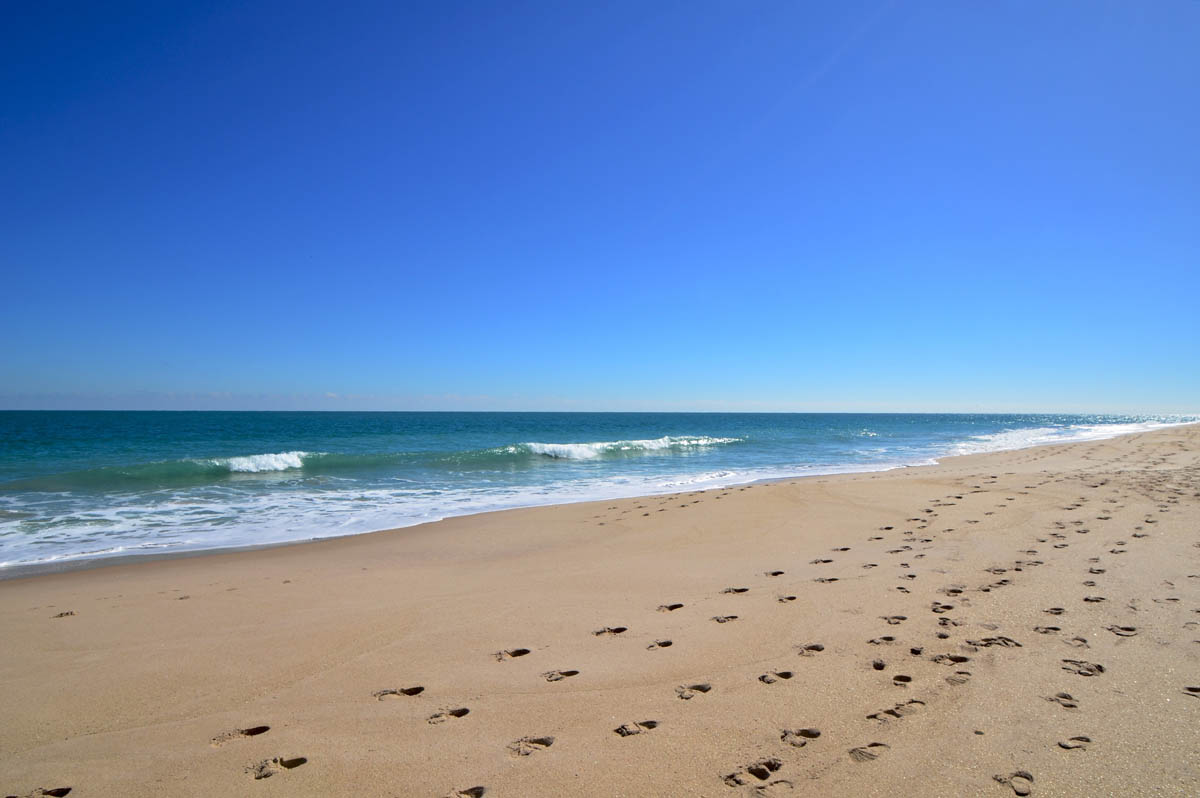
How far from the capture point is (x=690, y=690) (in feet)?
11.6

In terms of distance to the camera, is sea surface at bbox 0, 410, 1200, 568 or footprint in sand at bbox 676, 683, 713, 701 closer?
footprint in sand at bbox 676, 683, 713, 701

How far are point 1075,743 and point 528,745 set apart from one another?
2674mm

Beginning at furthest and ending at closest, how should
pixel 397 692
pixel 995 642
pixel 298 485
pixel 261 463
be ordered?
pixel 261 463 < pixel 298 485 < pixel 995 642 < pixel 397 692

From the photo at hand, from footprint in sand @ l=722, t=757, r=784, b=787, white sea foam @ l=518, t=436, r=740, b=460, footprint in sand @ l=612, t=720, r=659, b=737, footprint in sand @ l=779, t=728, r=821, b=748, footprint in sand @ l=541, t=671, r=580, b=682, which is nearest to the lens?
footprint in sand @ l=722, t=757, r=784, b=787

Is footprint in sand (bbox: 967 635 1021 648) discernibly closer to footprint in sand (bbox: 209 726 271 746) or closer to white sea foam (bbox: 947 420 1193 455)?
footprint in sand (bbox: 209 726 271 746)

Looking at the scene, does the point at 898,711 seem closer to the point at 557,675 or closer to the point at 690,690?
the point at 690,690

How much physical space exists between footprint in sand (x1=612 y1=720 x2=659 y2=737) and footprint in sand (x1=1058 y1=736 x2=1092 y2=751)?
6.41 feet

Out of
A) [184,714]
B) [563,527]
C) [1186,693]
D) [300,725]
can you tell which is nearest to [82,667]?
[184,714]

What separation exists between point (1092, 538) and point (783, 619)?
5.12 meters

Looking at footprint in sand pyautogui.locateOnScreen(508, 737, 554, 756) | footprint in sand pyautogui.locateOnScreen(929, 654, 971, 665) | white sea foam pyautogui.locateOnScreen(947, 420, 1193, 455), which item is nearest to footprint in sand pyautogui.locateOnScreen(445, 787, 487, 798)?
footprint in sand pyautogui.locateOnScreen(508, 737, 554, 756)

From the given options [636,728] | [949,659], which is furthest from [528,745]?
[949,659]

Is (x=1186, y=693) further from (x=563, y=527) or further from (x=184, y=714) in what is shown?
(x=563, y=527)

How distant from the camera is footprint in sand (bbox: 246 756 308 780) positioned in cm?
284

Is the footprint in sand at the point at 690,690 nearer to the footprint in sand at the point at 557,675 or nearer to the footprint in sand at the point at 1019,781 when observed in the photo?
the footprint in sand at the point at 557,675
